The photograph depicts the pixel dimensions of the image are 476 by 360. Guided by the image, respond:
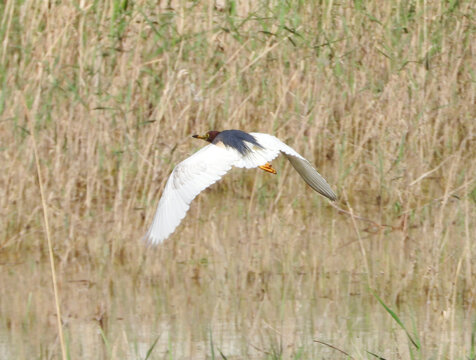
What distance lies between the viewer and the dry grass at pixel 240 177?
11.7 feet

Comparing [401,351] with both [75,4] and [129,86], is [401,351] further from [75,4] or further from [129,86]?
[75,4]

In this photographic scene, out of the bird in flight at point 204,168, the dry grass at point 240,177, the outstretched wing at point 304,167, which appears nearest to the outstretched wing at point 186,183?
the bird in flight at point 204,168

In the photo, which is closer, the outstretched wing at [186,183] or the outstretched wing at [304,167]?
the outstretched wing at [186,183]

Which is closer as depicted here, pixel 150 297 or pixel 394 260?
pixel 150 297

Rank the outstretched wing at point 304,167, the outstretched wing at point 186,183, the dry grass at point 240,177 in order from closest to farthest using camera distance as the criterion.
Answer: the outstretched wing at point 186,183 < the dry grass at point 240,177 < the outstretched wing at point 304,167

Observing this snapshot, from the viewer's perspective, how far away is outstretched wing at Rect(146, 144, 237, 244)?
10.5 ft

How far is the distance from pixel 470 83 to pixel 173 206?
2452 millimetres

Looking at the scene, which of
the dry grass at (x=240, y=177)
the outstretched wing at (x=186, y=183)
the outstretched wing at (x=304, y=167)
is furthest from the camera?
the outstretched wing at (x=304, y=167)

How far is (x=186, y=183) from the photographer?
134 inches

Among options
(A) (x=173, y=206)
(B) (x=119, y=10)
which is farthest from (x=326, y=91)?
(A) (x=173, y=206)

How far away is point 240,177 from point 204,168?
1585 millimetres

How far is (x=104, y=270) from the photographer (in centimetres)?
409

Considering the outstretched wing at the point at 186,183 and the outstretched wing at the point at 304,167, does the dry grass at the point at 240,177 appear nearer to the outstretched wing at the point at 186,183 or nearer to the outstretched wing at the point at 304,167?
the outstretched wing at the point at 304,167

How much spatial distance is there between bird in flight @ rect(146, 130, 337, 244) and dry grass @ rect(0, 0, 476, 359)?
1.44 feet
